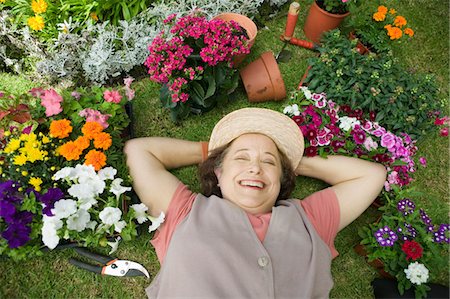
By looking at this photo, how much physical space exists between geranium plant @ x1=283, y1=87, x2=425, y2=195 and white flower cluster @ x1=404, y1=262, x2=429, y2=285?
617mm

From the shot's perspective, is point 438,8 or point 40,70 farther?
point 438,8

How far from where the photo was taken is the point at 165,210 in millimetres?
2342

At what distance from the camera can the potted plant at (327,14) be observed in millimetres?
3537

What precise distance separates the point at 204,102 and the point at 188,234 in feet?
4.04

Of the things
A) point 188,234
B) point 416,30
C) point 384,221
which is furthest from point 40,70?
point 416,30

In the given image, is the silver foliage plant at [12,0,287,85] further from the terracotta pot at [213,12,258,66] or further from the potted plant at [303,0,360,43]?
the potted plant at [303,0,360,43]

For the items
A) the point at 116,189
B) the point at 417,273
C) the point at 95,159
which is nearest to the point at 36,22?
the point at 95,159

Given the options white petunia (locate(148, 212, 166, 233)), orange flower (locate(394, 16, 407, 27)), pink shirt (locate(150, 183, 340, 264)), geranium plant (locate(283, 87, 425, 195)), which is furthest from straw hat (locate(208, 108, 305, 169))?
orange flower (locate(394, 16, 407, 27))

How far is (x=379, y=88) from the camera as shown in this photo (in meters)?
3.10

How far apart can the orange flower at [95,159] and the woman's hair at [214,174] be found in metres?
0.73

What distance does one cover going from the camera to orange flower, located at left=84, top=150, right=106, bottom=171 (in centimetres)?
224

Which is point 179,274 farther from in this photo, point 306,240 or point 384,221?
point 384,221

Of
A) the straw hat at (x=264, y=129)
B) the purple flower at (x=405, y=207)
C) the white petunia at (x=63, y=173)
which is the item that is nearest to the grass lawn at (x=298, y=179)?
the purple flower at (x=405, y=207)

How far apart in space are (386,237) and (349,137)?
2.85 ft
